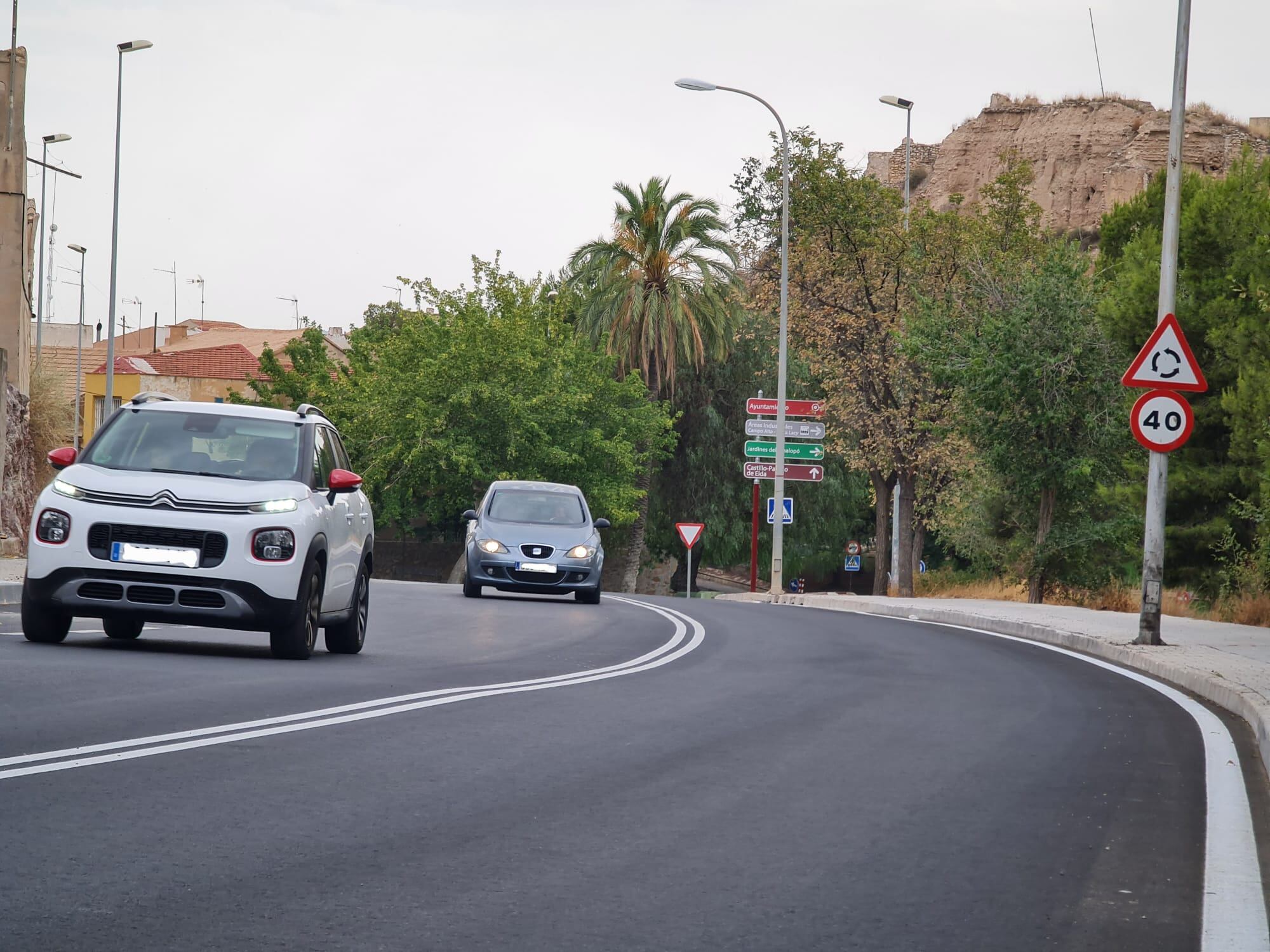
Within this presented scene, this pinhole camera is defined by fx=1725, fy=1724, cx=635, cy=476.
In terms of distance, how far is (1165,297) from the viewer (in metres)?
18.3

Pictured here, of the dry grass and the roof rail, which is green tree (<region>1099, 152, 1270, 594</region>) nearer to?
the roof rail

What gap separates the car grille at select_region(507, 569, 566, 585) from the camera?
24984 mm

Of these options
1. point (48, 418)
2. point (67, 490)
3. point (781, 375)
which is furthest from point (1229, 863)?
point (48, 418)

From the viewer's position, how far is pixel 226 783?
6.80 meters

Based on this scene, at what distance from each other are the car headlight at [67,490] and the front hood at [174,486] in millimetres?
33

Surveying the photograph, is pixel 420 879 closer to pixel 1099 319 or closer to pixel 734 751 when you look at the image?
pixel 734 751

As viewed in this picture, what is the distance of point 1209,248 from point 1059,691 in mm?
20689

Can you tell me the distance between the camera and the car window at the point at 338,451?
14.3 metres

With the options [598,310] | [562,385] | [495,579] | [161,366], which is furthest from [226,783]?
[161,366]

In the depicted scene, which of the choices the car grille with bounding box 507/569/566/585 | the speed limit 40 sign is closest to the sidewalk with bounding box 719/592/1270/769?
the speed limit 40 sign

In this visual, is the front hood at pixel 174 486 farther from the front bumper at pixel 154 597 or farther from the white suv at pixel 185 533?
the front bumper at pixel 154 597

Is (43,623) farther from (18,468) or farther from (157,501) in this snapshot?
(18,468)

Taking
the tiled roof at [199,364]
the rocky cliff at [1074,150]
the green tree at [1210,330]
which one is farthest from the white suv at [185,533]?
the rocky cliff at [1074,150]

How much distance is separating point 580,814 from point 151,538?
6342mm
